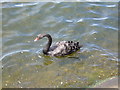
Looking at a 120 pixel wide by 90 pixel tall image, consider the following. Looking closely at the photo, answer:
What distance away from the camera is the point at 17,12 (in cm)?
1223

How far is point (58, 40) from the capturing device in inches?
427

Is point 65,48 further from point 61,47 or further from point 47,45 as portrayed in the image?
point 47,45

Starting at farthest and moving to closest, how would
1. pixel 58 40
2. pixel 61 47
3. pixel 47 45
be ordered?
pixel 58 40 < pixel 47 45 < pixel 61 47

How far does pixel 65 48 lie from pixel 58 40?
33.6 inches

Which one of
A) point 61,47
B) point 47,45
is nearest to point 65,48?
point 61,47

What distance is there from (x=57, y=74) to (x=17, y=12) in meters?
4.41

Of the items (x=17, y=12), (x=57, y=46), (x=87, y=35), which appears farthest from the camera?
(x=17, y=12)

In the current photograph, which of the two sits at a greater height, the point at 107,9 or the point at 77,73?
the point at 107,9

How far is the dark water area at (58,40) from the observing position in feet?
29.5

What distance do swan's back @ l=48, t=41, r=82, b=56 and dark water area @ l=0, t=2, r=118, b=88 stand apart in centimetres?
20

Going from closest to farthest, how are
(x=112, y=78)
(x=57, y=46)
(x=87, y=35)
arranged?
(x=112, y=78) → (x=57, y=46) → (x=87, y=35)

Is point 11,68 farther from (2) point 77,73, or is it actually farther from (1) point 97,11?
(1) point 97,11

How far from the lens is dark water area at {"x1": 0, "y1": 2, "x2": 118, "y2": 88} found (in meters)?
9.00

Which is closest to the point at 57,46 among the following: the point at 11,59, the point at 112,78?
the point at 11,59
